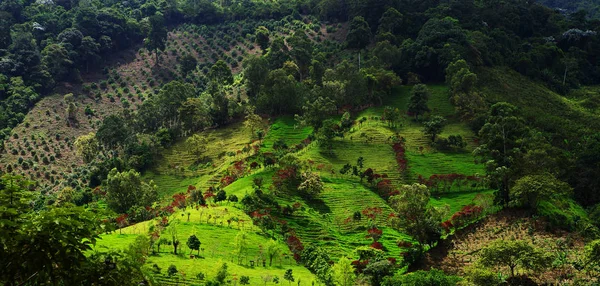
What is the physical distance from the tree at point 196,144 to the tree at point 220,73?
27952 millimetres

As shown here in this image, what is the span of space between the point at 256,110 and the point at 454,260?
62477 mm

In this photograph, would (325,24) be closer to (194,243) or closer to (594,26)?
(594,26)

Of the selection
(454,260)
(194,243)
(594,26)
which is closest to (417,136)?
(454,260)

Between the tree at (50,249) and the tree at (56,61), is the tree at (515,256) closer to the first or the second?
the tree at (50,249)

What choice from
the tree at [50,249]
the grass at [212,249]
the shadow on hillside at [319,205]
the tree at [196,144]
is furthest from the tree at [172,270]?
the tree at [196,144]

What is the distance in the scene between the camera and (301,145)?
87.6 m

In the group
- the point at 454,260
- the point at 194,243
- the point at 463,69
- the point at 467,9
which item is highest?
the point at 467,9

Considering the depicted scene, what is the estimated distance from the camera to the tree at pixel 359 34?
128250mm

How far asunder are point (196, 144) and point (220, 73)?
32.2 meters

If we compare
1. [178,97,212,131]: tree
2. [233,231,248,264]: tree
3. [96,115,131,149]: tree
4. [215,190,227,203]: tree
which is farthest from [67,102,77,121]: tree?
[233,231,248,264]: tree

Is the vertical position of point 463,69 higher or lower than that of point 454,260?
higher

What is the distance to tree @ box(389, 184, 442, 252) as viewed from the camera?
188ft

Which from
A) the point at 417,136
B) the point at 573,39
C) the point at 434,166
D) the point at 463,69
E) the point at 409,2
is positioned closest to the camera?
the point at 434,166

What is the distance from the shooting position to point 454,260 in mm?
55656
